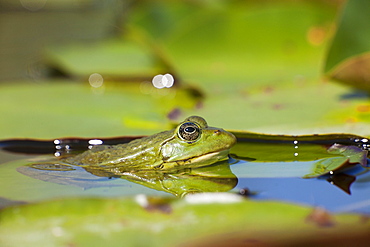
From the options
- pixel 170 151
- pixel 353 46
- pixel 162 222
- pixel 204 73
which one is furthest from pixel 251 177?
pixel 204 73

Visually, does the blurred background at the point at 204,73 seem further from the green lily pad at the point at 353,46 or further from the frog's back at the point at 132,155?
the frog's back at the point at 132,155

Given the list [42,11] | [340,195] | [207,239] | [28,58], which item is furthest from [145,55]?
[42,11]

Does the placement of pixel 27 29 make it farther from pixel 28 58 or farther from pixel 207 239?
pixel 207 239

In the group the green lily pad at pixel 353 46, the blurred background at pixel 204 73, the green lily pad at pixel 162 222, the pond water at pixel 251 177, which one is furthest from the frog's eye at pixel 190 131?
the green lily pad at pixel 353 46

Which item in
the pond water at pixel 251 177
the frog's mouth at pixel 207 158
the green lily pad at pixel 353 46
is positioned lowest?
the pond water at pixel 251 177

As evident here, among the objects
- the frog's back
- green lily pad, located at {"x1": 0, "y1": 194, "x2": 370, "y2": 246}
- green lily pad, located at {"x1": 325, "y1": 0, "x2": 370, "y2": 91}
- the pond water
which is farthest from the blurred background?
green lily pad, located at {"x1": 0, "y1": 194, "x2": 370, "y2": 246}

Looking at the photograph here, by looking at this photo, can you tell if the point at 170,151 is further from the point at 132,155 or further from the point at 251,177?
the point at 251,177

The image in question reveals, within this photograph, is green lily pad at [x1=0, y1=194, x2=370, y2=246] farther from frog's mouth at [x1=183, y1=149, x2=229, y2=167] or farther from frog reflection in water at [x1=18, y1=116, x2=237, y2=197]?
frog's mouth at [x1=183, y1=149, x2=229, y2=167]
